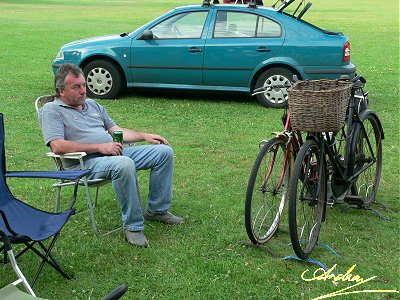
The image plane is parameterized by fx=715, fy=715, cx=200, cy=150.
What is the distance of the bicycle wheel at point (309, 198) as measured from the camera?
4949 mm

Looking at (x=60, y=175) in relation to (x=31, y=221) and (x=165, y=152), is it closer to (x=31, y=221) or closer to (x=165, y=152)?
(x=31, y=221)

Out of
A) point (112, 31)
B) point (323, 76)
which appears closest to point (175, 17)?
point (323, 76)

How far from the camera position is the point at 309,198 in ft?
16.9

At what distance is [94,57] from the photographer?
1134 cm

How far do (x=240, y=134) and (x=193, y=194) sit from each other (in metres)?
2.65

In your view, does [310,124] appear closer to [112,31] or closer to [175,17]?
[175,17]

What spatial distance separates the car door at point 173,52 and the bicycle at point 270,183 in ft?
18.7

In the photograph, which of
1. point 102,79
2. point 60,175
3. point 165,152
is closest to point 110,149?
point 165,152

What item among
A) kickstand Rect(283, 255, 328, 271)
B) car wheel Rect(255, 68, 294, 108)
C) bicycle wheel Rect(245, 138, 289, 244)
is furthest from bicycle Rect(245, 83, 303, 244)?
car wheel Rect(255, 68, 294, 108)

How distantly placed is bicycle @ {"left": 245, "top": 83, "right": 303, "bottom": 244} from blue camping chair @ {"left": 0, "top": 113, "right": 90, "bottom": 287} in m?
1.17

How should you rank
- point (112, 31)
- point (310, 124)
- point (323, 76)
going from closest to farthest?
point (310, 124) → point (323, 76) → point (112, 31)

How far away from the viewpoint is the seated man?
5121mm

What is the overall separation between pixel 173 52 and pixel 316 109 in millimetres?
6312

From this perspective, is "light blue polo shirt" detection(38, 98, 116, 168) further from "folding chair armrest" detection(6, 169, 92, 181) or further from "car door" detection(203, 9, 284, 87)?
"car door" detection(203, 9, 284, 87)
